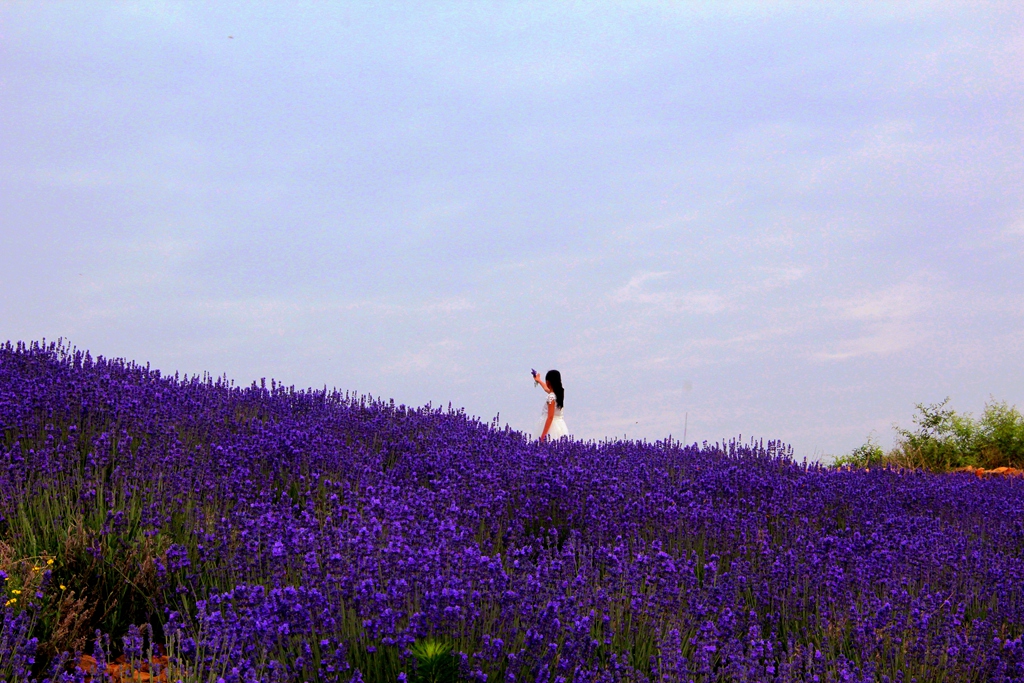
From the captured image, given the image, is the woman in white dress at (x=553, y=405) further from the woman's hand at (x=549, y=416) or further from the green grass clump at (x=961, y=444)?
the green grass clump at (x=961, y=444)

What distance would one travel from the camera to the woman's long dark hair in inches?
467

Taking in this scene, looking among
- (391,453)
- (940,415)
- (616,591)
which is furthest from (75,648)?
(940,415)

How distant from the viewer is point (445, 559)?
3.71 m

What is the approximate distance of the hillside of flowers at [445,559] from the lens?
3.30 meters

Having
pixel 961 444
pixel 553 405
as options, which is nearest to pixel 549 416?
pixel 553 405

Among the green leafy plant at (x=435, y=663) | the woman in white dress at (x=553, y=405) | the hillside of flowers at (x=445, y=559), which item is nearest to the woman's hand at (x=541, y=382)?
the woman in white dress at (x=553, y=405)

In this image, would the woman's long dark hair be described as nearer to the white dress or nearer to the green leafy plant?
the white dress

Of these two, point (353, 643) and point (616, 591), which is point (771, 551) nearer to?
point (616, 591)

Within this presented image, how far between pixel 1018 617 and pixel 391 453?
4.21m

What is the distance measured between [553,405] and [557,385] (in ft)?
1.00

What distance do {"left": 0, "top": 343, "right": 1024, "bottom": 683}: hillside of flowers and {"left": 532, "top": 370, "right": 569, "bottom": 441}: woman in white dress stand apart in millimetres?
3889

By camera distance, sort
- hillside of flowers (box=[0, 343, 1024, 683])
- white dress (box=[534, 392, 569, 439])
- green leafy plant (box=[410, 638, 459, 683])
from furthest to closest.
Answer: white dress (box=[534, 392, 569, 439]) < hillside of flowers (box=[0, 343, 1024, 683]) < green leafy plant (box=[410, 638, 459, 683])

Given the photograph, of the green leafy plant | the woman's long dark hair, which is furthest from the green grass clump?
the green leafy plant

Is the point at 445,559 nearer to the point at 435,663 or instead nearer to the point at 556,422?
the point at 435,663
